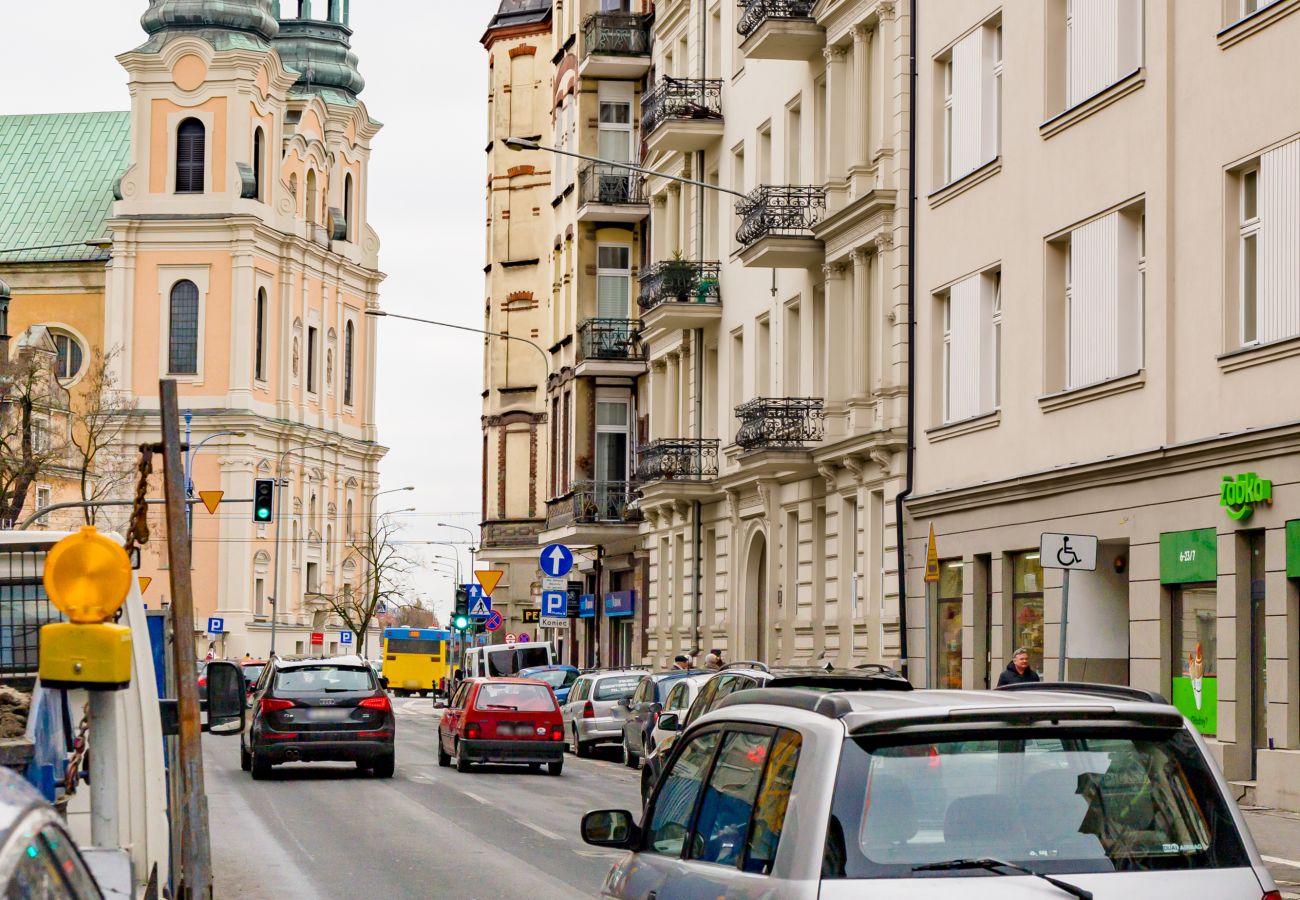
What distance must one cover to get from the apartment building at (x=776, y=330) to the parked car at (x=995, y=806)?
26586 mm

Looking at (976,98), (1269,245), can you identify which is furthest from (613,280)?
(1269,245)

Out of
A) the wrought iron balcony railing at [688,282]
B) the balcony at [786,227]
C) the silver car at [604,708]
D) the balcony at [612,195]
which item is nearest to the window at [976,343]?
the balcony at [786,227]

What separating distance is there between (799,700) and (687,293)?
128 ft

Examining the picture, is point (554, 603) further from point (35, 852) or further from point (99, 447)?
point (35, 852)

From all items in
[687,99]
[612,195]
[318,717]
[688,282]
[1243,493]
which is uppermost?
[687,99]

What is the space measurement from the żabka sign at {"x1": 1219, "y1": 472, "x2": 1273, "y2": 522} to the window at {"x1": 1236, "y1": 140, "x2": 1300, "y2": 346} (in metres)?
1.35

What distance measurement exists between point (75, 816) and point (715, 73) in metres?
40.6

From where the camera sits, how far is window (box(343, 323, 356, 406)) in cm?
11569

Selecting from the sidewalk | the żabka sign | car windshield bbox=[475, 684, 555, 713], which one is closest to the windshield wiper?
the sidewalk

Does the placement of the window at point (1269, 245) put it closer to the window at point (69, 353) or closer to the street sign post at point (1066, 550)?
the street sign post at point (1066, 550)

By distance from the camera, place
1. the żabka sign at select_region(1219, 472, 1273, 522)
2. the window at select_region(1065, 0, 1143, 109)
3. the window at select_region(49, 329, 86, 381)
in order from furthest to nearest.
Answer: the window at select_region(49, 329, 86, 381)
the window at select_region(1065, 0, 1143, 109)
the żabka sign at select_region(1219, 472, 1273, 522)

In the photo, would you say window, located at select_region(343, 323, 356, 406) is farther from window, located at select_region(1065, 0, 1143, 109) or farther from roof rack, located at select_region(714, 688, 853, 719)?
roof rack, located at select_region(714, 688, 853, 719)

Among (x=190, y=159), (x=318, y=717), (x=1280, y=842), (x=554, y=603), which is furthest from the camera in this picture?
(x=190, y=159)

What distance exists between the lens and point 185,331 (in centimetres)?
10319
